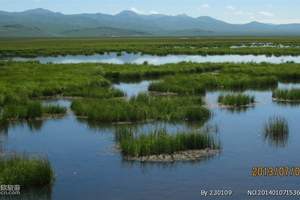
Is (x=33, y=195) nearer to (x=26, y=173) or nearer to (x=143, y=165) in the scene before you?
(x=26, y=173)

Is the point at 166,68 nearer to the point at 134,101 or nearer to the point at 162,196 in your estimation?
the point at 134,101

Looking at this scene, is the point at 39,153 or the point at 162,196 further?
the point at 39,153

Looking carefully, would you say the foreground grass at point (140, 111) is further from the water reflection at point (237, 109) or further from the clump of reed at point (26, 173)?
the clump of reed at point (26, 173)

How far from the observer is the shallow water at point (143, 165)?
16344 mm

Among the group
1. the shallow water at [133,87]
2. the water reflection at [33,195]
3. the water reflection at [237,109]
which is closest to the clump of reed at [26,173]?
the water reflection at [33,195]

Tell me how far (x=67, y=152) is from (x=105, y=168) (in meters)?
2.97

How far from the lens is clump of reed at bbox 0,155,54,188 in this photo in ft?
51.9

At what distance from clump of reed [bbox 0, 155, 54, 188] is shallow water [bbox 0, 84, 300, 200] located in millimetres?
529

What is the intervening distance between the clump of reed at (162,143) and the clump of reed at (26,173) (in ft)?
13.0

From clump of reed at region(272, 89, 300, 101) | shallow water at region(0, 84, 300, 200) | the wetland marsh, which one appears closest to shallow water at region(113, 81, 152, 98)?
the wetland marsh

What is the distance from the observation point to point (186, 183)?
55.7ft

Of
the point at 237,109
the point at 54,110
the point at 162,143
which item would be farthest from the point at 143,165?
the point at 237,109

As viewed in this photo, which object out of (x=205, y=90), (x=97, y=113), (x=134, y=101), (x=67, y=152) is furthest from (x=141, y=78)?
(x=67, y=152)

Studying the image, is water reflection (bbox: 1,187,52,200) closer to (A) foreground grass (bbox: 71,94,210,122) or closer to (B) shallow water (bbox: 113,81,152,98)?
(A) foreground grass (bbox: 71,94,210,122)
